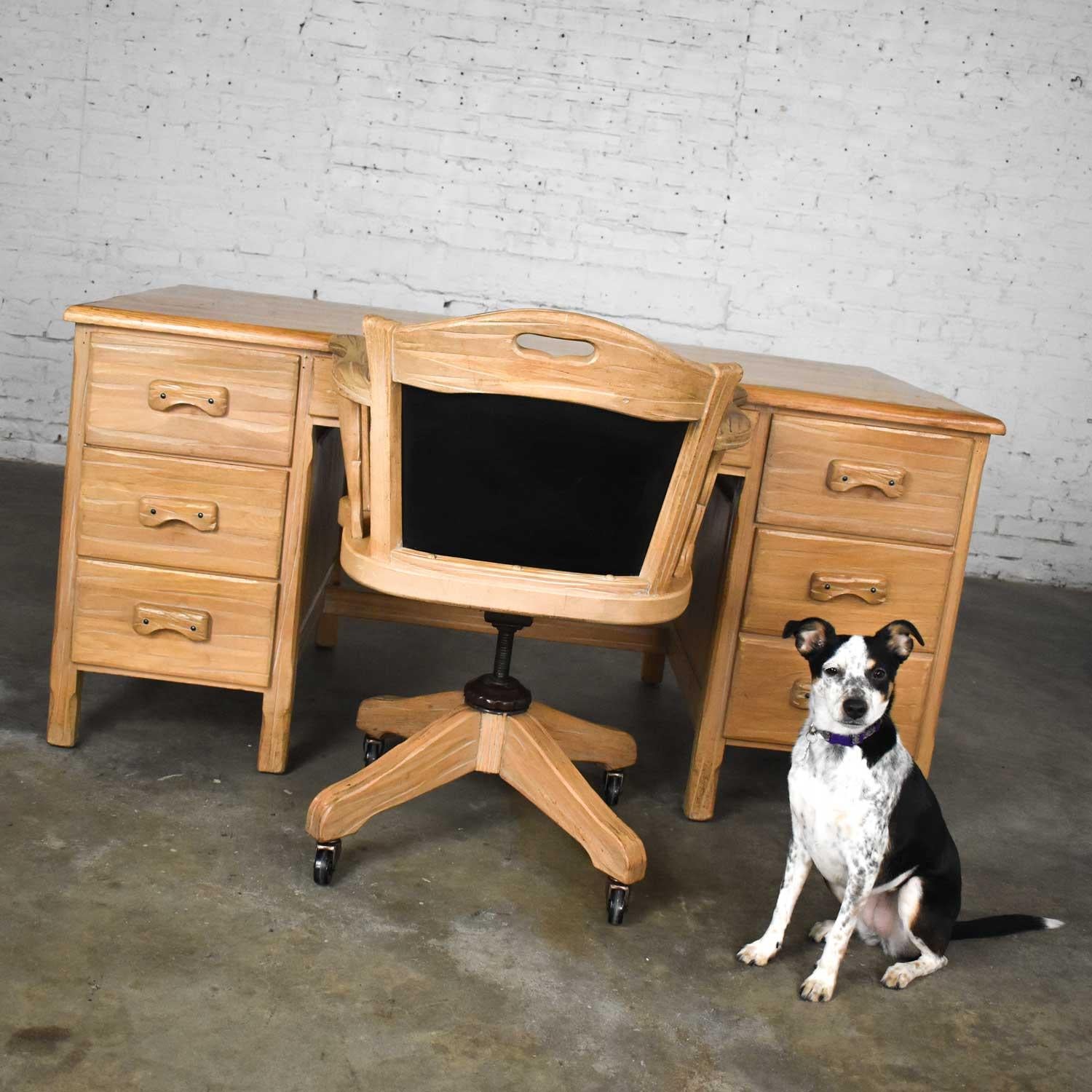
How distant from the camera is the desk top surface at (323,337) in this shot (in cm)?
219

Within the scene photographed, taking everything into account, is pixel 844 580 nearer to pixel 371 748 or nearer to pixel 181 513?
pixel 371 748

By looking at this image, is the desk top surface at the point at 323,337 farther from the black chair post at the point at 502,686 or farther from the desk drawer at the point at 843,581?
the black chair post at the point at 502,686

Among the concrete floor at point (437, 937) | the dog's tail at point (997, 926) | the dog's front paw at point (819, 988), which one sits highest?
the dog's tail at point (997, 926)

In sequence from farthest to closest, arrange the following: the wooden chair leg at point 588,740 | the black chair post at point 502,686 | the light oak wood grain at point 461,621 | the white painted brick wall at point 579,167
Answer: the white painted brick wall at point 579,167, the light oak wood grain at point 461,621, the wooden chair leg at point 588,740, the black chair post at point 502,686

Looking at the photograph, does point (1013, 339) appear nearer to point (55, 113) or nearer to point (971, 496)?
point (971, 496)

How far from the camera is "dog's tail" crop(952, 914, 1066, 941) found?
200 cm

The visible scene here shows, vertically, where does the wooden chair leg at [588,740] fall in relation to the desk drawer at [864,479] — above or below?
below

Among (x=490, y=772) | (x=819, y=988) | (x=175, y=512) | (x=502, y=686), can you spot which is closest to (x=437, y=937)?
(x=490, y=772)

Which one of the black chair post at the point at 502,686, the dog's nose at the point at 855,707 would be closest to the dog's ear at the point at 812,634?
the dog's nose at the point at 855,707

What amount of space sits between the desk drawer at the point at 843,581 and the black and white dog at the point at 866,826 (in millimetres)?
378

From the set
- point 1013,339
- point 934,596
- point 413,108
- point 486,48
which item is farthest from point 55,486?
point 1013,339

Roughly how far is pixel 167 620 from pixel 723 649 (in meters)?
1.06

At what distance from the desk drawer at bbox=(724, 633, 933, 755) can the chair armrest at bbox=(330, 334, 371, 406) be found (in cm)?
92

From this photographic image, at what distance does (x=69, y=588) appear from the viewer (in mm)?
2312
